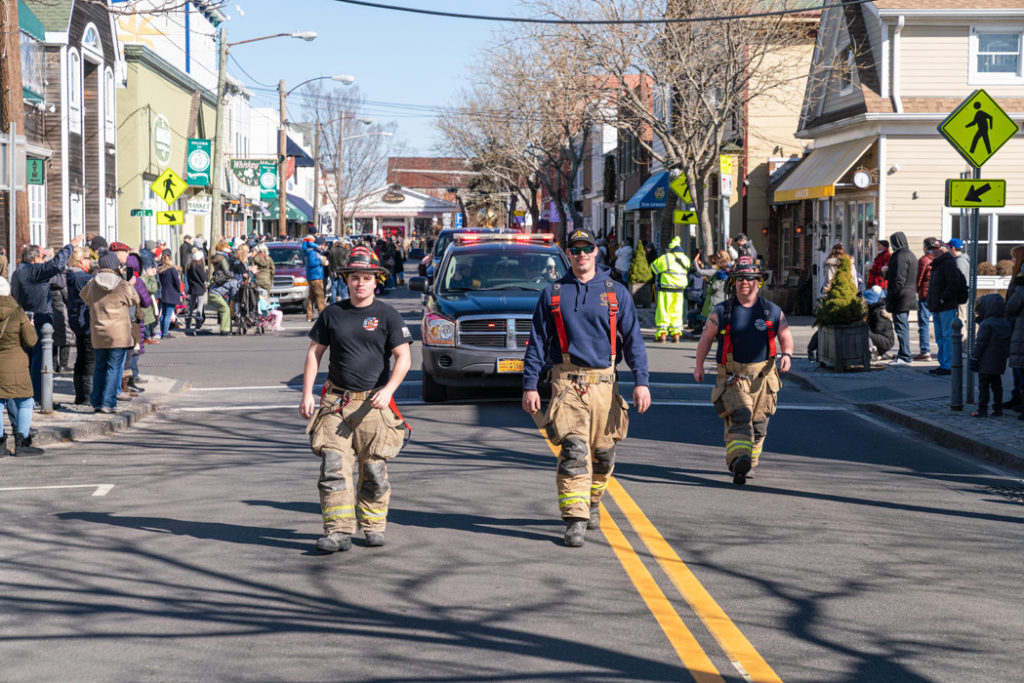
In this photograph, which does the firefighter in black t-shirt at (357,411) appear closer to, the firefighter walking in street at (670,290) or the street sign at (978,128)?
the street sign at (978,128)

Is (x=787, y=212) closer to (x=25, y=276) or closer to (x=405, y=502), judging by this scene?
(x=25, y=276)

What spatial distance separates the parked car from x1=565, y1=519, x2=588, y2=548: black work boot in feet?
81.2

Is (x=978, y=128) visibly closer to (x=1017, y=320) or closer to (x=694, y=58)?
(x=1017, y=320)

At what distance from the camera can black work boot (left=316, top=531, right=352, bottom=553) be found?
24.6ft

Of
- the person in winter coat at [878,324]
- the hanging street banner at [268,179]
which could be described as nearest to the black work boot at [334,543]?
the person in winter coat at [878,324]

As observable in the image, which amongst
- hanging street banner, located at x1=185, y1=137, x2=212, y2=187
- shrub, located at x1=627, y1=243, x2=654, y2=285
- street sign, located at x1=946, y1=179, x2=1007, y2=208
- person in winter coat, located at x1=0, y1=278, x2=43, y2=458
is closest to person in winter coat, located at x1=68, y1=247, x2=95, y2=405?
person in winter coat, located at x1=0, y1=278, x2=43, y2=458

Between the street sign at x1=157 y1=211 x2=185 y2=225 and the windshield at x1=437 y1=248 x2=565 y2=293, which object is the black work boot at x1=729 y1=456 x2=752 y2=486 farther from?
the street sign at x1=157 y1=211 x2=185 y2=225

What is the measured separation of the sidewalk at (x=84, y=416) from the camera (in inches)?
511

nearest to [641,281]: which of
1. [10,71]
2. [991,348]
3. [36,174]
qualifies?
[36,174]

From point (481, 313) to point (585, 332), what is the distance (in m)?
6.67

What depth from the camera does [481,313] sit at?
47.6 feet

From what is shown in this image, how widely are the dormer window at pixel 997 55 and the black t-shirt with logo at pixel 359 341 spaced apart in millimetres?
22833

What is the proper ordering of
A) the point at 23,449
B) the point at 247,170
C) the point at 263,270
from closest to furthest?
the point at 23,449 < the point at 263,270 < the point at 247,170

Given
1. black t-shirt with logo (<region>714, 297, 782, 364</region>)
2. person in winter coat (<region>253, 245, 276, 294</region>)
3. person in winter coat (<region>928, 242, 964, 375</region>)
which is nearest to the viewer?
black t-shirt with logo (<region>714, 297, 782, 364</region>)
